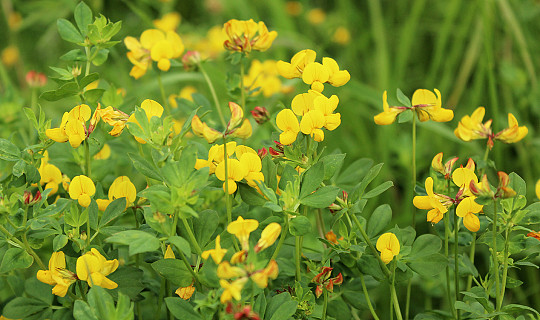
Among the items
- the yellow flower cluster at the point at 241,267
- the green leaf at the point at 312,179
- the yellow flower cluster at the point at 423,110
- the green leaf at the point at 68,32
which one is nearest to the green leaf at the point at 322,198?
the green leaf at the point at 312,179

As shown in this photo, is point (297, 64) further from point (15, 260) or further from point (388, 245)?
point (15, 260)

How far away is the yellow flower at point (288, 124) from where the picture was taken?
101 centimetres

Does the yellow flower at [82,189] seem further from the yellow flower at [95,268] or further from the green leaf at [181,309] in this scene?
the green leaf at [181,309]

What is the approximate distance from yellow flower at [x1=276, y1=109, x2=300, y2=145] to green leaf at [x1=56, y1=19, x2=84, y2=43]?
0.50 metres

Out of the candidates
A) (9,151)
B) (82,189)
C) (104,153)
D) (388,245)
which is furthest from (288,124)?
(104,153)

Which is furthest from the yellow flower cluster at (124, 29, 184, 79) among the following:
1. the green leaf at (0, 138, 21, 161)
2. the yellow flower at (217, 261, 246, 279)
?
the yellow flower at (217, 261, 246, 279)

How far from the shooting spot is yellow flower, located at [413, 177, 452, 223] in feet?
3.45

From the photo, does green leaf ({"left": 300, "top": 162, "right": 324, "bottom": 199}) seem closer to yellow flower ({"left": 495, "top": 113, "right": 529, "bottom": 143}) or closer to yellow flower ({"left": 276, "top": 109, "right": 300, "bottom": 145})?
yellow flower ({"left": 276, "top": 109, "right": 300, "bottom": 145})

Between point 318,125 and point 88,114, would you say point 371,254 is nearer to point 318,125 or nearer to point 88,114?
point 318,125

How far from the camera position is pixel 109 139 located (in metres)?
1.46

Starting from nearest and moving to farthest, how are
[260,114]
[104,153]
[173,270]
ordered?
[173,270] < [260,114] < [104,153]

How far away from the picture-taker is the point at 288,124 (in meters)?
1.03

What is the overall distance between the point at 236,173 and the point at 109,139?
0.57 meters

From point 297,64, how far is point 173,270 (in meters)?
0.44
